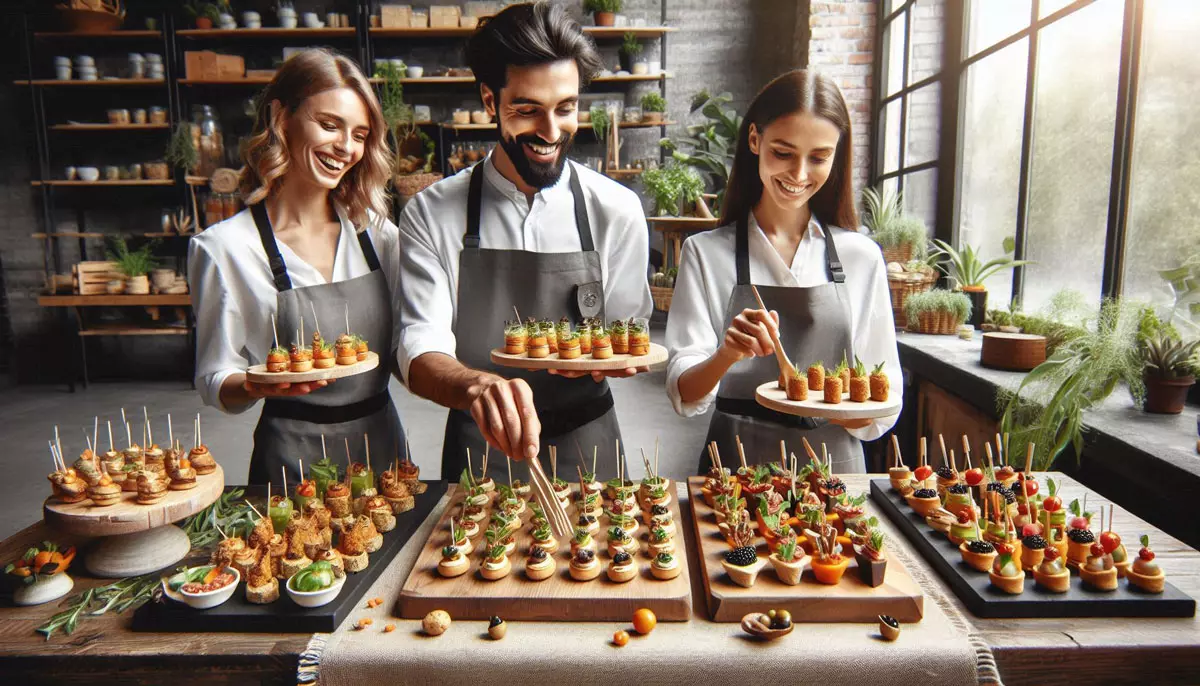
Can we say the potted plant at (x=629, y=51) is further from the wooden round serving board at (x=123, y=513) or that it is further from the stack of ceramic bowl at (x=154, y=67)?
the wooden round serving board at (x=123, y=513)

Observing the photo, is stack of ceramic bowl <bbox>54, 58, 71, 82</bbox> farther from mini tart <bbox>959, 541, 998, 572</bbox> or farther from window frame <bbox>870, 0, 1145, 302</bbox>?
mini tart <bbox>959, 541, 998, 572</bbox>

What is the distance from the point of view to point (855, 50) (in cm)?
574

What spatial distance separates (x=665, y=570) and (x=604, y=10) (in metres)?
6.37

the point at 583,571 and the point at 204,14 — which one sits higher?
the point at 204,14

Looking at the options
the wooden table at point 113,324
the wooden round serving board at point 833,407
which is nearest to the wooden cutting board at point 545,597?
the wooden round serving board at point 833,407

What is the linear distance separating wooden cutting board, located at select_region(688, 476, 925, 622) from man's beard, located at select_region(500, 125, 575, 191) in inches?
45.9

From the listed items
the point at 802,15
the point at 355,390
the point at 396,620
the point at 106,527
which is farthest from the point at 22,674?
the point at 802,15

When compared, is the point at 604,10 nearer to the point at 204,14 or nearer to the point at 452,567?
the point at 204,14

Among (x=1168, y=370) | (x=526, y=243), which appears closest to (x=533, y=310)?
(x=526, y=243)

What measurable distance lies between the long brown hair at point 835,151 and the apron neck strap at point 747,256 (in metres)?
0.06

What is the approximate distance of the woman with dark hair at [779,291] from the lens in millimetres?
2088

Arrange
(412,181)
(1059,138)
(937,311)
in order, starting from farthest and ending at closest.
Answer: (412,181)
(937,311)
(1059,138)

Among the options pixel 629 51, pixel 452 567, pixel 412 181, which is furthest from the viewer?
pixel 629 51

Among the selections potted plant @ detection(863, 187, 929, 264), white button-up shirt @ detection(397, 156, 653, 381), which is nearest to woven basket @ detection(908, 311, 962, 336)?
potted plant @ detection(863, 187, 929, 264)
